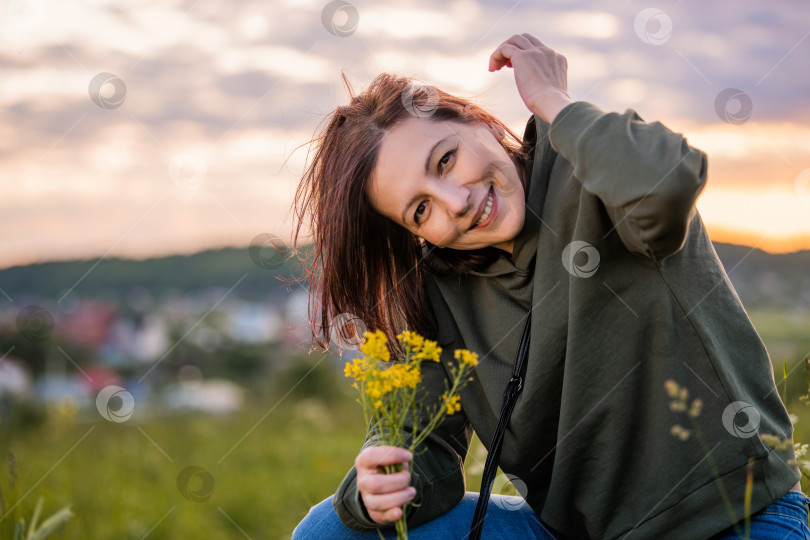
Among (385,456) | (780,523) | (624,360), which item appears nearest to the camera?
(385,456)

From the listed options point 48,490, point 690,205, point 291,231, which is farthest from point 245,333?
point 690,205

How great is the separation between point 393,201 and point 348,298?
0.42m

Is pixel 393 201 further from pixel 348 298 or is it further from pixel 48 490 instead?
pixel 48 490

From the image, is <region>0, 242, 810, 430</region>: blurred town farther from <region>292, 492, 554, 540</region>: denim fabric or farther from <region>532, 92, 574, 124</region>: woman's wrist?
<region>532, 92, 574, 124</region>: woman's wrist

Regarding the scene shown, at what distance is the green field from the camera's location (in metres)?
4.40

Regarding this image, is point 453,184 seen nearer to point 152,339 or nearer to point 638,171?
point 638,171

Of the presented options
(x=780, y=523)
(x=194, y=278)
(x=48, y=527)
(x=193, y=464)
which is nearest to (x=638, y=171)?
(x=780, y=523)

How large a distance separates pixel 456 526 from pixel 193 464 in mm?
5200

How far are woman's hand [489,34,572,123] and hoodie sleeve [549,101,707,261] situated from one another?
4.3 inches

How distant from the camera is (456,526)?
192cm

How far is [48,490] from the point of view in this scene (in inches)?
193

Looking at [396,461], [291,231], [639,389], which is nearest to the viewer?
[396,461]

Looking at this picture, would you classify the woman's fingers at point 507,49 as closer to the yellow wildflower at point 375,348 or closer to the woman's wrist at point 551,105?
the woman's wrist at point 551,105

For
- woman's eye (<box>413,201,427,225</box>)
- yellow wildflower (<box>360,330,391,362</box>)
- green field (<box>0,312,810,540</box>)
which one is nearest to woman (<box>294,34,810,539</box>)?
woman's eye (<box>413,201,427,225</box>)
